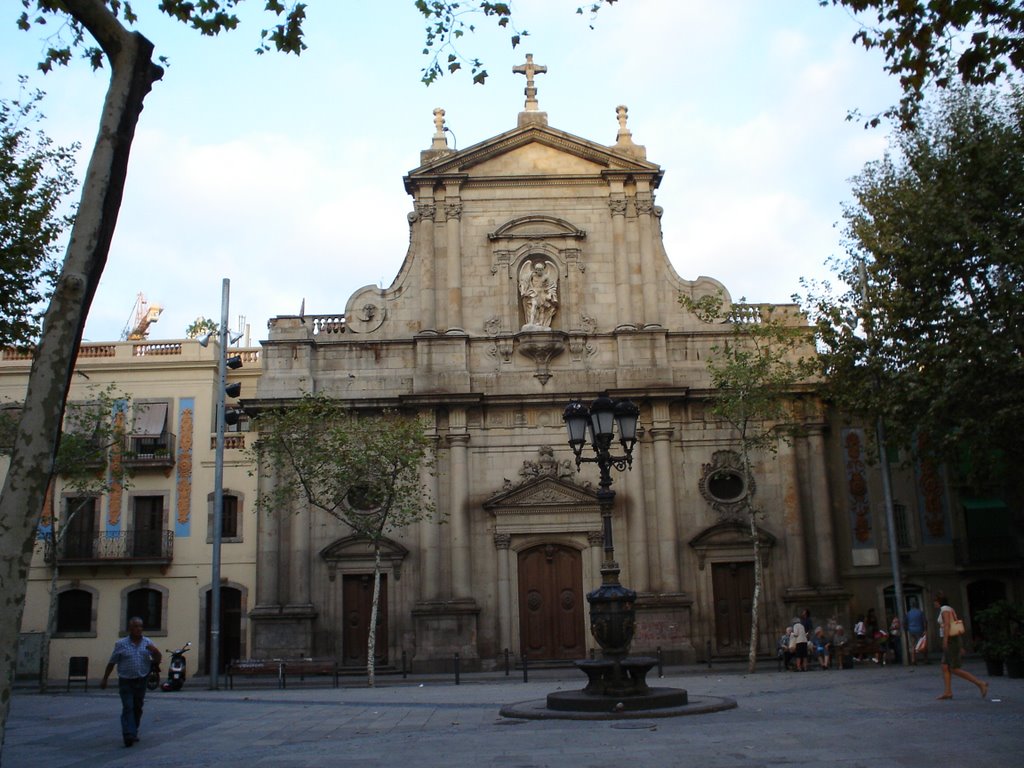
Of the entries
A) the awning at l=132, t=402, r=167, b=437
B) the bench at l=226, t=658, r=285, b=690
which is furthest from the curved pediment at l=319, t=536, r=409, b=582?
the awning at l=132, t=402, r=167, b=437

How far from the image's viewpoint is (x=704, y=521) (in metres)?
31.7

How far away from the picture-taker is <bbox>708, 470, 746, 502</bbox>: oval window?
3203 centimetres

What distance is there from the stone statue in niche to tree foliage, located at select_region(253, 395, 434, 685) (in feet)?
16.0

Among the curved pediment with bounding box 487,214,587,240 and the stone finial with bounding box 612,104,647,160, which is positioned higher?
the stone finial with bounding box 612,104,647,160

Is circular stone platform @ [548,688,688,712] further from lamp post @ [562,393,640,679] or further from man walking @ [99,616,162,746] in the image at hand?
man walking @ [99,616,162,746]

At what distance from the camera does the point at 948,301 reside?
25359mm

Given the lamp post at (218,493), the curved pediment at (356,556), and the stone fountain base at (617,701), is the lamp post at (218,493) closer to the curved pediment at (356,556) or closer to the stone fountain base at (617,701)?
the curved pediment at (356,556)

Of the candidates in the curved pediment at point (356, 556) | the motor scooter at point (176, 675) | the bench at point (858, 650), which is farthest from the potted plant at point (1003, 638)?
the motor scooter at point (176, 675)

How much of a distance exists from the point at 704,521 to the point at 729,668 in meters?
4.58

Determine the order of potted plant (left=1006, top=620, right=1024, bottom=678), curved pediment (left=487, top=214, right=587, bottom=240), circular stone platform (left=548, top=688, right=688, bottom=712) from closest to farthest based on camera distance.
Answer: circular stone platform (left=548, top=688, right=688, bottom=712) < potted plant (left=1006, top=620, right=1024, bottom=678) < curved pediment (left=487, top=214, right=587, bottom=240)

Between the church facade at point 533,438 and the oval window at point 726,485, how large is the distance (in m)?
0.08

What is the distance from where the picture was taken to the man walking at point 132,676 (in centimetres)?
1392

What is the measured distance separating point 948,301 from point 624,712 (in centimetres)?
1517

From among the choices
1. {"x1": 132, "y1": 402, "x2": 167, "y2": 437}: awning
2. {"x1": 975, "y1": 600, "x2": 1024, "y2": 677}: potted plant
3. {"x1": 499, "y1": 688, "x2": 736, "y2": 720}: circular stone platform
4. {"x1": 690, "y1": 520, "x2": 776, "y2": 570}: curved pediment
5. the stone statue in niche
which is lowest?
{"x1": 499, "y1": 688, "x2": 736, "y2": 720}: circular stone platform
